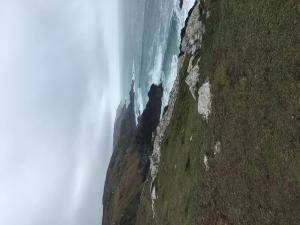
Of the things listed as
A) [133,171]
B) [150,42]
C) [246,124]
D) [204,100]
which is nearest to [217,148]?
[246,124]

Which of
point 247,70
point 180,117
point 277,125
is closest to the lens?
point 277,125

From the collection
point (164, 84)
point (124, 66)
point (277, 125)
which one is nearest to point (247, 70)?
point (277, 125)

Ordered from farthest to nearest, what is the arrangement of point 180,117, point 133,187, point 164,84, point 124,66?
point 124,66 < point 133,187 < point 164,84 < point 180,117

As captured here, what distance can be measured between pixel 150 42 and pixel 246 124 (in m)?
72.8

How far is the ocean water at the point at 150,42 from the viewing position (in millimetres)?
93325

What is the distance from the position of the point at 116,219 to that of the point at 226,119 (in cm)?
7210

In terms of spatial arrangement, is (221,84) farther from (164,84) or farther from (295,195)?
(164,84)

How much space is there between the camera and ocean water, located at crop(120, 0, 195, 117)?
306ft

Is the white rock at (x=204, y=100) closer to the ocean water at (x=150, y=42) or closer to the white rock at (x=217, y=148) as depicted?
the white rock at (x=217, y=148)

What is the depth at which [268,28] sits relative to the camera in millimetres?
39344

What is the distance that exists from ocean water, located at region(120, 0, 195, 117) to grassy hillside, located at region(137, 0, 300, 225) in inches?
1374

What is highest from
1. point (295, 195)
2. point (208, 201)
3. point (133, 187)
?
point (133, 187)

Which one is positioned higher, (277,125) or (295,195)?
(277,125)

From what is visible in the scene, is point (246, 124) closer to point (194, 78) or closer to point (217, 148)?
point (217, 148)
